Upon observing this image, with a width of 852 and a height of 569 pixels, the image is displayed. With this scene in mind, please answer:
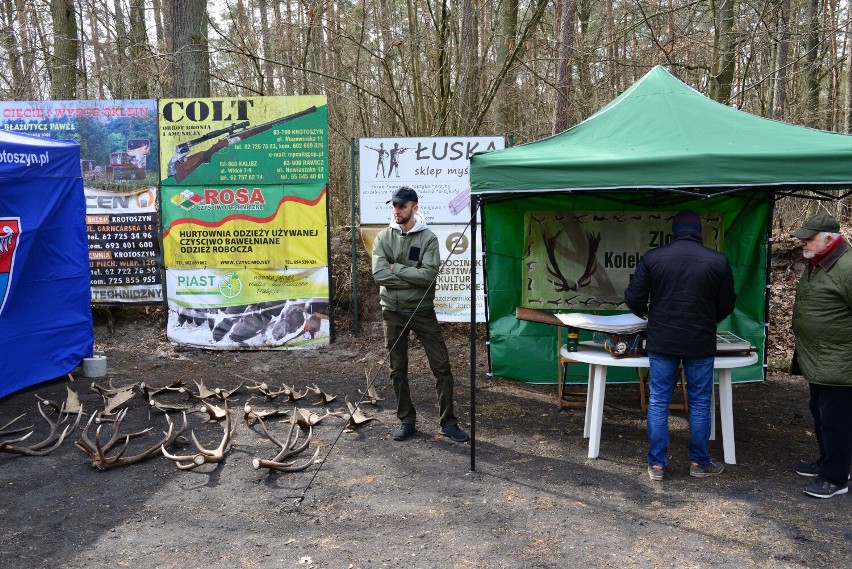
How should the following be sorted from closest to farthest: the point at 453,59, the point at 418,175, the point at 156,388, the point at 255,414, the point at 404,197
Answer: the point at 404,197 → the point at 255,414 → the point at 156,388 → the point at 418,175 → the point at 453,59

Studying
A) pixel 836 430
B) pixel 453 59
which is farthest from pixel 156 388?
pixel 453 59

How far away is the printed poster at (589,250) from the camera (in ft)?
22.1

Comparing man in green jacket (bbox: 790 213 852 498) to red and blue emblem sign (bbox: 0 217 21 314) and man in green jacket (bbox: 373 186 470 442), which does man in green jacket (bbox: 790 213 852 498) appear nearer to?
man in green jacket (bbox: 373 186 470 442)

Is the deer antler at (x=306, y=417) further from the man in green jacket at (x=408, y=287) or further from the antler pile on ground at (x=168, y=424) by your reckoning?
the man in green jacket at (x=408, y=287)

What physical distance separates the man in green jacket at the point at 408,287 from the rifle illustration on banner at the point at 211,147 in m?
3.66

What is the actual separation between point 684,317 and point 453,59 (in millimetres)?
8430

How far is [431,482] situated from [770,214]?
13.0ft

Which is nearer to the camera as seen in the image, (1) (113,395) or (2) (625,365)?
(2) (625,365)

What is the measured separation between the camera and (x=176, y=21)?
1026 cm

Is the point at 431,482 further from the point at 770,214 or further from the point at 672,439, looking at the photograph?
the point at 770,214

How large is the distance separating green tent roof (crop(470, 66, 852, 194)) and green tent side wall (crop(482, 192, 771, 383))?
4.46ft

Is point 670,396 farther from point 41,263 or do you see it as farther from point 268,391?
point 41,263

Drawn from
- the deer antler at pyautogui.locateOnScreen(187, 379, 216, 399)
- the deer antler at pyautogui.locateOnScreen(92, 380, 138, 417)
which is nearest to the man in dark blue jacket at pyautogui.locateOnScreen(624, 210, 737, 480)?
the deer antler at pyautogui.locateOnScreen(187, 379, 216, 399)

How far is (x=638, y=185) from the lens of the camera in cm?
465
